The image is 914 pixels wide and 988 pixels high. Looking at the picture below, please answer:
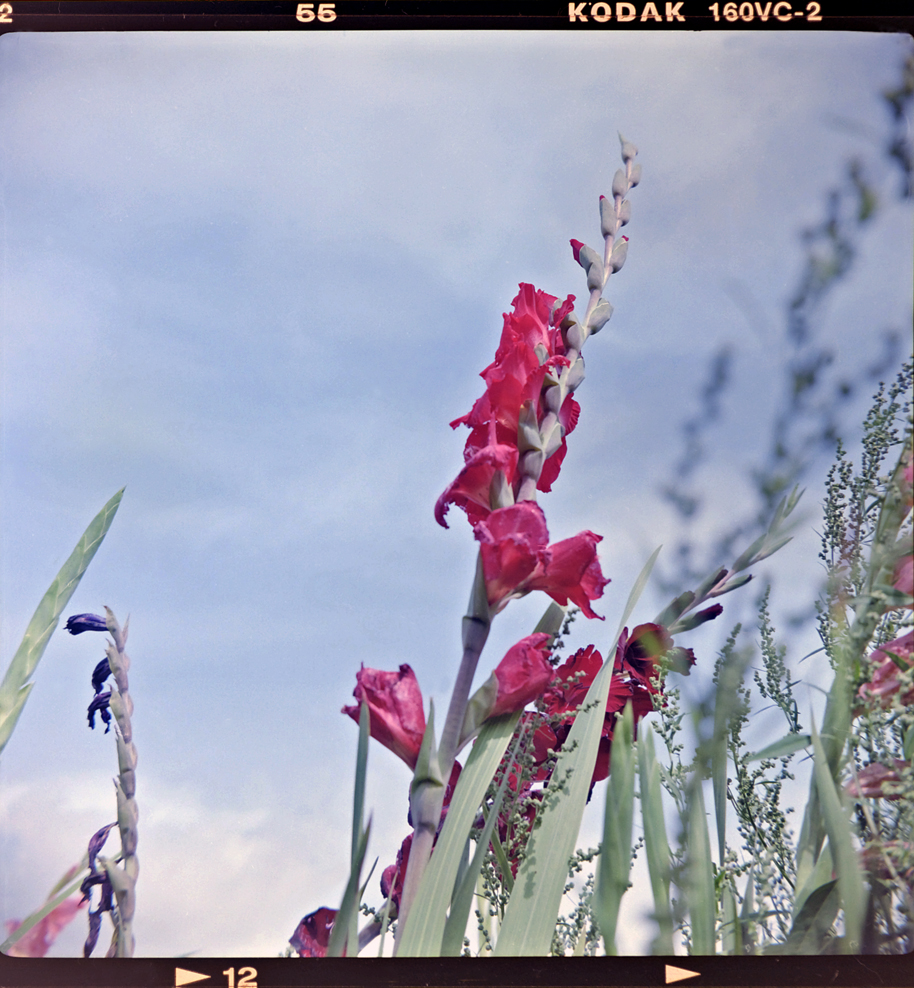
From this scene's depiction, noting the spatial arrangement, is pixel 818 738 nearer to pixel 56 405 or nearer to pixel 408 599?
pixel 408 599

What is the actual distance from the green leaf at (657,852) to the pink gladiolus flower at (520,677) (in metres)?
0.09

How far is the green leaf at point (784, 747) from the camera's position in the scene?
0.58 meters

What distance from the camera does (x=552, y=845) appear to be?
543 mm

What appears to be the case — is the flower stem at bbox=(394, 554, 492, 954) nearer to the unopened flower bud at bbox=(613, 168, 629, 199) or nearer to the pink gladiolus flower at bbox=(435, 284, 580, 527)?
the pink gladiolus flower at bbox=(435, 284, 580, 527)

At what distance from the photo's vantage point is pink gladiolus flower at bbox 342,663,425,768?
55 cm

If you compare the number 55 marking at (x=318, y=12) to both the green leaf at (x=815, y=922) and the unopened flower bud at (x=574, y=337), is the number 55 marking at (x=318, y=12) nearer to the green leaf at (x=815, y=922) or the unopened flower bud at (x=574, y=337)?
the unopened flower bud at (x=574, y=337)

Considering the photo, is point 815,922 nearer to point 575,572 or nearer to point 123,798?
point 575,572

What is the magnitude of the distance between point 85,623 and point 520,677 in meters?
0.33

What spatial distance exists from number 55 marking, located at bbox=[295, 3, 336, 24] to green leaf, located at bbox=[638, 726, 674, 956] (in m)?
0.63

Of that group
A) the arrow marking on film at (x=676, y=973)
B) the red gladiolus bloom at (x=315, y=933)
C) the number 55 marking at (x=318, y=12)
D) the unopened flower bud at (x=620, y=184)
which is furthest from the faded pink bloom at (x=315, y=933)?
the number 55 marking at (x=318, y=12)

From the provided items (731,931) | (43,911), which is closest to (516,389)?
(731,931)

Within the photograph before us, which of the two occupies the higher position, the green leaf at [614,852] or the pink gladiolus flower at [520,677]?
the pink gladiolus flower at [520,677]

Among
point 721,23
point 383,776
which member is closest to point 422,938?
point 383,776

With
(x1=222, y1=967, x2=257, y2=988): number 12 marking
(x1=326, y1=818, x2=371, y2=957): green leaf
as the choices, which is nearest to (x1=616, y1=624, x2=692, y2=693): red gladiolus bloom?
(x1=326, y1=818, x2=371, y2=957): green leaf
